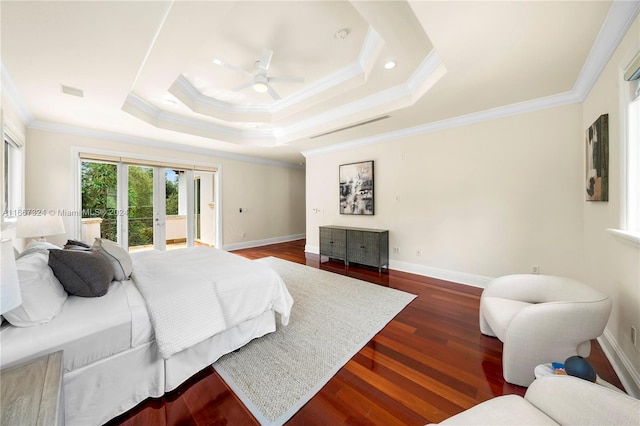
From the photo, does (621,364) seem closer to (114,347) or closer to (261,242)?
(114,347)

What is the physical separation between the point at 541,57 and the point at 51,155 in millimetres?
6560

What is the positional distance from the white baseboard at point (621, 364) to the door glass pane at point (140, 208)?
21.2ft

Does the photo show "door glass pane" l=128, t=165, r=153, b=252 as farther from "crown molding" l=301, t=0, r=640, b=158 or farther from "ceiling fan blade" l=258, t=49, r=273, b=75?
"crown molding" l=301, t=0, r=640, b=158

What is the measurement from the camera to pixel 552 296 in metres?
1.89

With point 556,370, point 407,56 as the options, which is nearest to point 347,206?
point 407,56

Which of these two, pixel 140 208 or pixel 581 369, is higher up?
pixel 140 208

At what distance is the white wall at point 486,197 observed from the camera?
2883 millimetres

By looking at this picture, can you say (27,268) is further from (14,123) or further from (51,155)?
(51,155)

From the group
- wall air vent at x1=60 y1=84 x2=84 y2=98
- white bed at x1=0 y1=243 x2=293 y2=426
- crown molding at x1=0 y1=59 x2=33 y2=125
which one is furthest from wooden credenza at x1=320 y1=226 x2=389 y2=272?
crown molding at x1=0 y1=59 x2=33 y2=125

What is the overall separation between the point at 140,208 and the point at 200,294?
162 inches

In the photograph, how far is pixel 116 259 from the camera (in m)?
1.92

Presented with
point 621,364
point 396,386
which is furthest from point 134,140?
point 621,364

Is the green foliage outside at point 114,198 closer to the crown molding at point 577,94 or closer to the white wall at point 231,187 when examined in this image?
the white wall at point 231,187

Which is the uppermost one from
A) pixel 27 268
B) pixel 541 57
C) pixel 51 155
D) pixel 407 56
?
pixel 407 56
